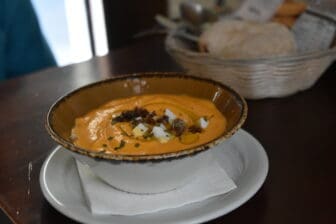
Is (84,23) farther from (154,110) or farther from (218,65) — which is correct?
(154,110)

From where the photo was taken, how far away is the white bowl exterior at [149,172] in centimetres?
55

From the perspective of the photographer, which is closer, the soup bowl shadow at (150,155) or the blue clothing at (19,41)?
the soup bowl shadow at (150,155)

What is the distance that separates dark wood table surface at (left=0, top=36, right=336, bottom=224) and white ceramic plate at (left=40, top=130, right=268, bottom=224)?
2cm

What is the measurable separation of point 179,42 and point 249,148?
0.36m

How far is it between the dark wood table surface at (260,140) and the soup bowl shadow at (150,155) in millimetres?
73

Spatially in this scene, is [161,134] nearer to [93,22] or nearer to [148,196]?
[148,196]

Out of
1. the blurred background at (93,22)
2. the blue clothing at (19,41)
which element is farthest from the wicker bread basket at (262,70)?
the blurred background at (93,22)

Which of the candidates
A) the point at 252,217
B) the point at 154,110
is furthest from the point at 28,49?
the point at 252,217

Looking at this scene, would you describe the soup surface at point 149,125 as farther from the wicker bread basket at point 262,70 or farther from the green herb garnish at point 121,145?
the wicker bread basket at point 262,70

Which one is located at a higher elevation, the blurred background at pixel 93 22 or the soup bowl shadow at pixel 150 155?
the soup bowl shadow at pixel 150 155

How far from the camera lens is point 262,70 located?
2.74ft

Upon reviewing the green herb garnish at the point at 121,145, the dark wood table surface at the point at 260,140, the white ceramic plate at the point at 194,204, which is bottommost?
the dark wood table surface at the point at 260,140

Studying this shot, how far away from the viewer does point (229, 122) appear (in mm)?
628

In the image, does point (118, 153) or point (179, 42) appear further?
point (179, 42)
